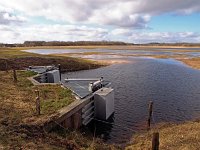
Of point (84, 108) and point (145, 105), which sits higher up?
point (84, 108)

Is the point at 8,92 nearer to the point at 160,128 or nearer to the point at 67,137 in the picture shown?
the point at 67,137

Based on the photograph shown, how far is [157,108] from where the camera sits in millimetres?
26797

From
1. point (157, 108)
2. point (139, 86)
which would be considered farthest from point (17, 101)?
point (139, 86)

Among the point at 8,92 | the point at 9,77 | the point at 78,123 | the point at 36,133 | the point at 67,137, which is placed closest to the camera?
the point at 36,133

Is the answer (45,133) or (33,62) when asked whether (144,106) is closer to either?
(45,133)

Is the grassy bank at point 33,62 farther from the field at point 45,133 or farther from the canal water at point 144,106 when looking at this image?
the field at point 45,133

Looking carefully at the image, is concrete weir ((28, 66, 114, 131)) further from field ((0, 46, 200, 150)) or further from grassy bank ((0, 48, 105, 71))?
grassy bank ((0, 48, 105, 71))

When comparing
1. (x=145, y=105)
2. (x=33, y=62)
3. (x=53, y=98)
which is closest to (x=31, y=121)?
(x=53, y=98)

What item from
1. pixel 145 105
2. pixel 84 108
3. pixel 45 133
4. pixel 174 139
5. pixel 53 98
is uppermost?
pixel 53 98

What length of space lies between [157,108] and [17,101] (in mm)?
14164

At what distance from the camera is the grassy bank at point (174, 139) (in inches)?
580

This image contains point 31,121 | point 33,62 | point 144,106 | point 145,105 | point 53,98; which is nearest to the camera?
point 31,121

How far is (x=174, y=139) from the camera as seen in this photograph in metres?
15.9

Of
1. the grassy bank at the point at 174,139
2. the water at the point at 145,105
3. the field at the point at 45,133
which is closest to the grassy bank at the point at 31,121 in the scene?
the field at the point at 45,133
